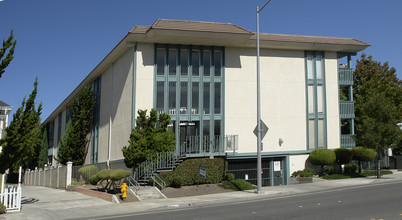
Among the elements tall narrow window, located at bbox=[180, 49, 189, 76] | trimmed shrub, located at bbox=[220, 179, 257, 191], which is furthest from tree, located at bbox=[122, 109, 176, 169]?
trimmed shrub, located at bbox=[220, 179, 257, 191]

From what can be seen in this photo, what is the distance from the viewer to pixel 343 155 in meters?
27.3

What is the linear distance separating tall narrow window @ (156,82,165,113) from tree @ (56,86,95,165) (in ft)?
37.1

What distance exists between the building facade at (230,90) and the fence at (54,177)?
336 centimetres

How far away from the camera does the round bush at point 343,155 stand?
27.2 meters

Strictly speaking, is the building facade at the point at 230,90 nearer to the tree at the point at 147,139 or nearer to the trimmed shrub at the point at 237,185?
the tree at the point at 147,139

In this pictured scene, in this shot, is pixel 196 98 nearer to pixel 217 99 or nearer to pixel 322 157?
pixel 217 99

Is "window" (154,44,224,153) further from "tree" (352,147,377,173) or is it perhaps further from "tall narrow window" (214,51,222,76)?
"tree" (352,147,377,173)

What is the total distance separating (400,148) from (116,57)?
26.8 meters

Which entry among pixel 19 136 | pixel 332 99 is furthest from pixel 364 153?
pixel 19 136

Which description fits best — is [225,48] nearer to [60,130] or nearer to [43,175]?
[43,175]

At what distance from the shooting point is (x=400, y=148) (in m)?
36.3

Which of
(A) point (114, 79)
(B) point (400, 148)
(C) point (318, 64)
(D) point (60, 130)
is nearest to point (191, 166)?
(A) point (114, 79)

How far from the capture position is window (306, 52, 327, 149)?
28.8 metres

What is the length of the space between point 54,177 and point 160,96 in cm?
1238
